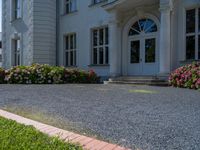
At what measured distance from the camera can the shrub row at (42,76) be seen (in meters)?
16.5

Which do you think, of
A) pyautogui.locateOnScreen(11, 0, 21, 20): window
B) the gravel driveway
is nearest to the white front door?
the gravel driveway

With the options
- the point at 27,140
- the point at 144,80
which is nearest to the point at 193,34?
the point at 144,80

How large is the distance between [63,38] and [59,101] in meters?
14.7

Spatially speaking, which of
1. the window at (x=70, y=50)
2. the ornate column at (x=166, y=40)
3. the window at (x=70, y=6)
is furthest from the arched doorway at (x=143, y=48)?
the window at (x=70, y=6)

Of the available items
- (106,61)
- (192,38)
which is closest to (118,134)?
(192,38)

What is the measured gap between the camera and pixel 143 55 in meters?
17.3

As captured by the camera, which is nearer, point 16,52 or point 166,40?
point 166,40

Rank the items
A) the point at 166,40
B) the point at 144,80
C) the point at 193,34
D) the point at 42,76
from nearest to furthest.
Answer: the point at 166,40, the point at 193,34, the point at 144,80, the point at 42,76

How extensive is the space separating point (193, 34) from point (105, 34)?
19.7 ft

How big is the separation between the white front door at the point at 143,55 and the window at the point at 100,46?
1.89 meters

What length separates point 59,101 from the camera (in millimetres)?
8531

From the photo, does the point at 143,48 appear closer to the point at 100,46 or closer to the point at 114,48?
the point at 114,48

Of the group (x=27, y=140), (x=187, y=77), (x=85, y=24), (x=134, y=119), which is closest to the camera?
(x=27, y=140)

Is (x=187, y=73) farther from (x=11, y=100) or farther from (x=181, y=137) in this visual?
(x=181, y=137)
